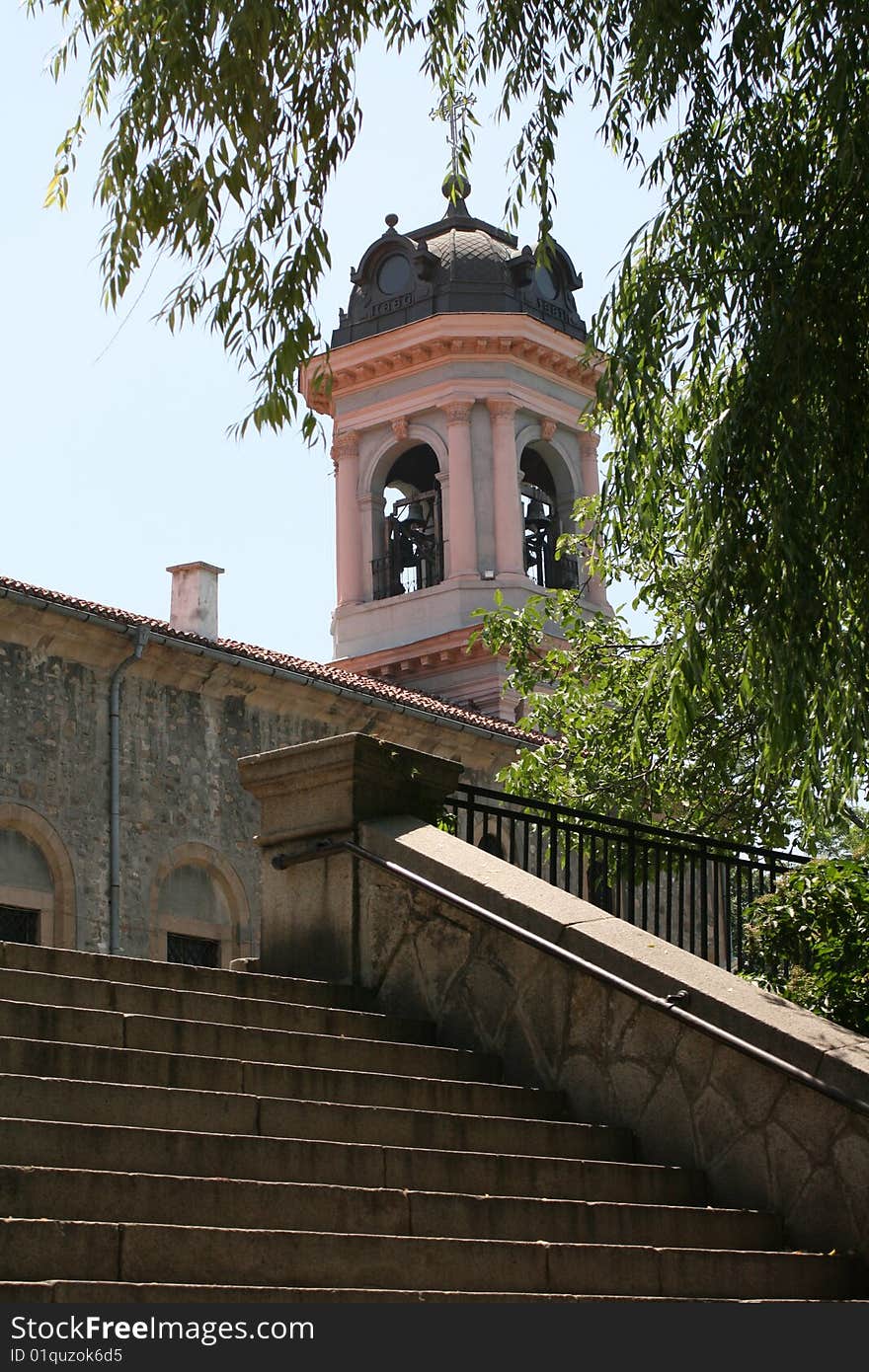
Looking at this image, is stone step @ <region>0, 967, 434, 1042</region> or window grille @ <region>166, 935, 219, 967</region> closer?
stone step @ <region>0, 967, 434, 1042</region>

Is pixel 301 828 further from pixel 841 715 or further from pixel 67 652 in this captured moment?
pixel 67 652

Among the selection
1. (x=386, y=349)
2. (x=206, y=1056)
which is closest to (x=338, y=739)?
(x=206, y=1056)

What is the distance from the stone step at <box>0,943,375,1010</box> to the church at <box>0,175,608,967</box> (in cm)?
252

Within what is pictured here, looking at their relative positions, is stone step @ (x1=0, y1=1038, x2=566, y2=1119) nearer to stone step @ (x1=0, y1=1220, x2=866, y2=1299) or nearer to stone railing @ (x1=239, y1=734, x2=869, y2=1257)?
stone railing @ (x1=239, y1=734, x2=869, y2=1257)

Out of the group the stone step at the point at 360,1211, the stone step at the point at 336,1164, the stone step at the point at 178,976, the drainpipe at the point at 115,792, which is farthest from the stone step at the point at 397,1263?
the drainpipe at the point at 115,792

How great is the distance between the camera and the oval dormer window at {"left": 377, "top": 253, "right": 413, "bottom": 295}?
47406 millimetres

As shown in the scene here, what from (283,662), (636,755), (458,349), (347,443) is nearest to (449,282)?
(458,349)

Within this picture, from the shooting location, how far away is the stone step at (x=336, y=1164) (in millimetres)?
6020

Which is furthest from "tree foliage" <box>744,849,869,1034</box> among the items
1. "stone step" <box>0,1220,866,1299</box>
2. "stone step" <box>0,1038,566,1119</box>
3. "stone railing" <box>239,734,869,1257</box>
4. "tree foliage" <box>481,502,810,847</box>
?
"tree foliage" <box>481,502,810,847</box>

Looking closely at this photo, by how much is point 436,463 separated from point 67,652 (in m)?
23.4

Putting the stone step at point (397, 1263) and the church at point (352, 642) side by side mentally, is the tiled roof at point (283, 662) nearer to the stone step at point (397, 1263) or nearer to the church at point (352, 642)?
the church at point (352, 642)

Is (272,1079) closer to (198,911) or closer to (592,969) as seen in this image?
(592,969)

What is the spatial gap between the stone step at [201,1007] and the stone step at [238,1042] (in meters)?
0.10

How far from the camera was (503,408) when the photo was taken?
4531cm
